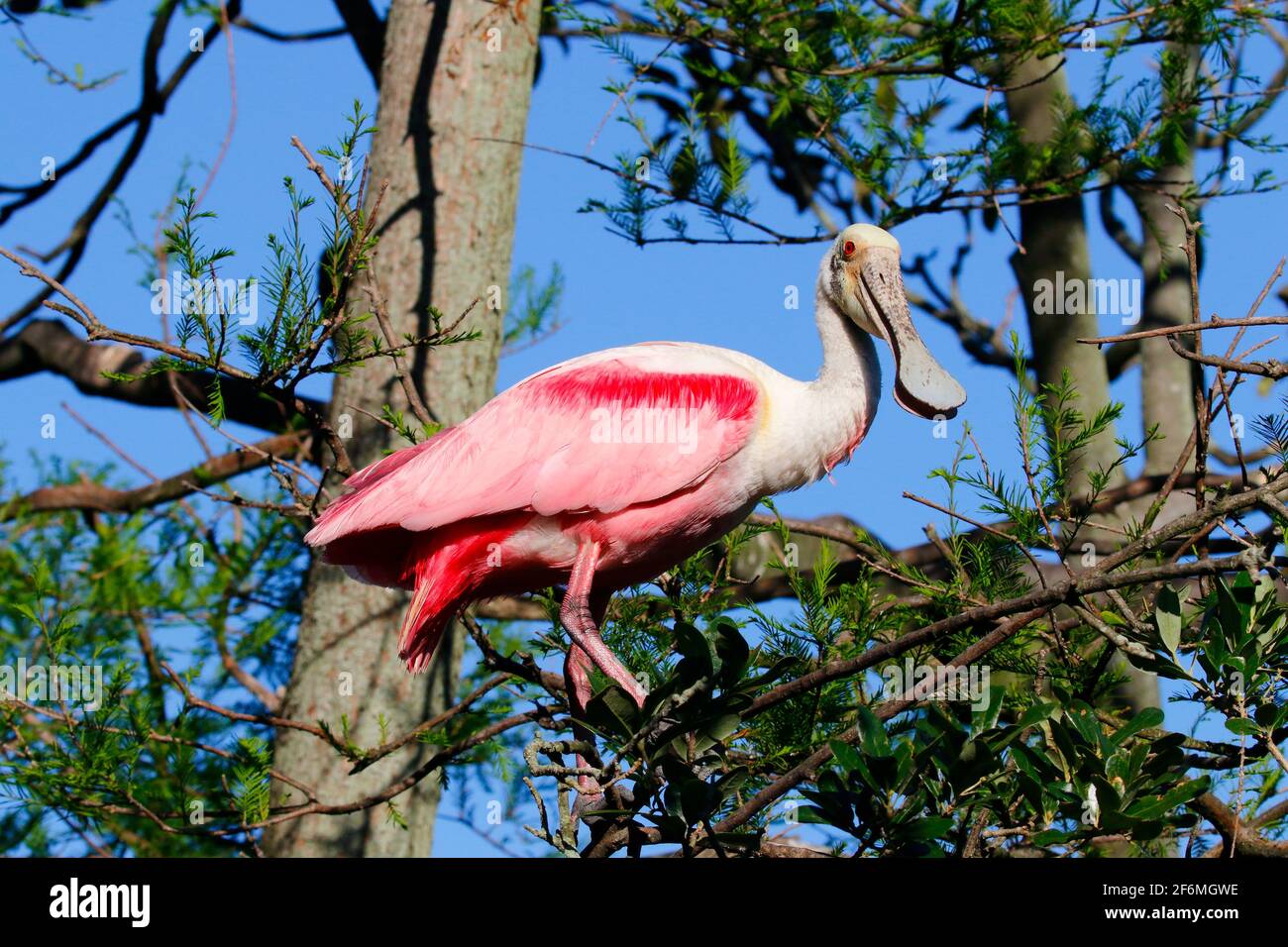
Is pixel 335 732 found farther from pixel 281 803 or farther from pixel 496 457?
pixel 496 457

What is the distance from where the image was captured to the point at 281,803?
18.8 ft

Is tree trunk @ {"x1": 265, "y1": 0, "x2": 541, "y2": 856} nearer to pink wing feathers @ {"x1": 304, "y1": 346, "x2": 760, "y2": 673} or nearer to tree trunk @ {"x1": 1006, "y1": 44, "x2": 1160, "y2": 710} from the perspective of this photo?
pink wing feathers @ {"x1": 304, "y1": 346, "x2": 760, "y2": 673}

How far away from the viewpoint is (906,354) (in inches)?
171

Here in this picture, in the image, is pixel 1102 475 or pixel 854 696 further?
pixel 854 696

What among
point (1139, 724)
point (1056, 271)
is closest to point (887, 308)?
point (1139, 724)

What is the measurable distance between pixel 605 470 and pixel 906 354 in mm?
954

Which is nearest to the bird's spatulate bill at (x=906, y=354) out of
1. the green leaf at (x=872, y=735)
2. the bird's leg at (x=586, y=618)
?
the bird's leg at (x=586, y=618)

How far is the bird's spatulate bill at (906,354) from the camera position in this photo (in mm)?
4207

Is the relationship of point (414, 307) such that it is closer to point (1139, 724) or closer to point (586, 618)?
point (586, 618)

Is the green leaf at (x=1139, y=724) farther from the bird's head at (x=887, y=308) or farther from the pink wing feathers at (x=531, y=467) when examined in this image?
the pink wing feathers at (x=531, y=467)

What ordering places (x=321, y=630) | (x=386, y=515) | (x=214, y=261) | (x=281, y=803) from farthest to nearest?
(x=321, y=630)
(x=281, y=803)
(x=386, y=515)
(x=214, y=261)

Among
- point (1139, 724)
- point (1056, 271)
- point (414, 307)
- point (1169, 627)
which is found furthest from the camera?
point (1056, 271)
